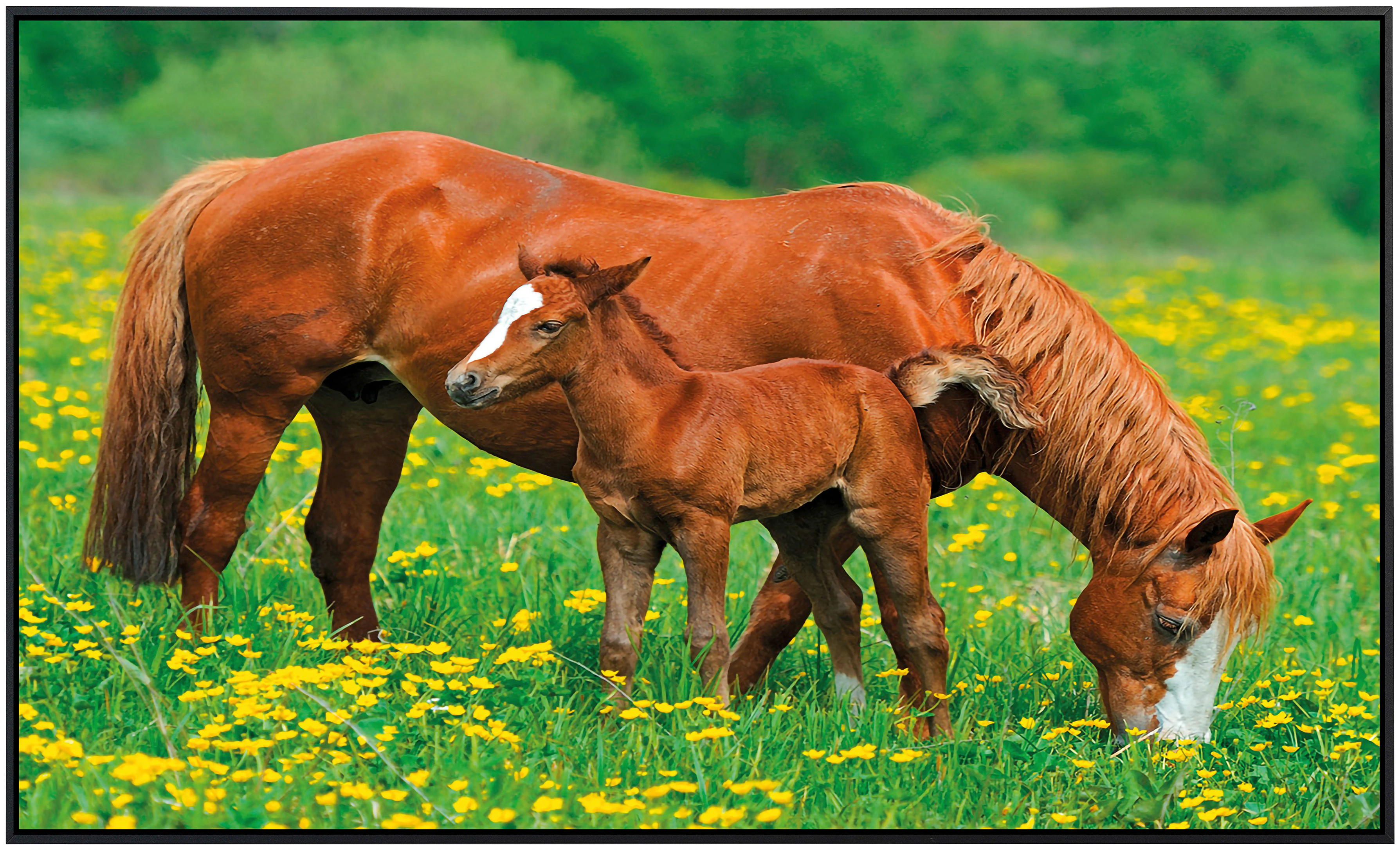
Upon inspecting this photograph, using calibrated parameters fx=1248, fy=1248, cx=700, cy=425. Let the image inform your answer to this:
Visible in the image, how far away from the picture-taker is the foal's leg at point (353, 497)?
5066 millimetres

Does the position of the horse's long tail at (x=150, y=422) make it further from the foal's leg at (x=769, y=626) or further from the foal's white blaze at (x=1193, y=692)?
the foal's white blaze at (x=1193, y=692)

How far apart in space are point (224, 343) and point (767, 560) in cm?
279

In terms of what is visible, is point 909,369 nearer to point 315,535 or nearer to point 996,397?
point 996,397

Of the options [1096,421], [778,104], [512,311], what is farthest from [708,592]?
[778,104]

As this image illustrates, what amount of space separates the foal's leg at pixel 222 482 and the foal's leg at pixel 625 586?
1588mm

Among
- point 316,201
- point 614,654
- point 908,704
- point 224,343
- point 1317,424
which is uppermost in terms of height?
point 316,201

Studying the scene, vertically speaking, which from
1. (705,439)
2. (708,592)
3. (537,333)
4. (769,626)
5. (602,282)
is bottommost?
(769,626)

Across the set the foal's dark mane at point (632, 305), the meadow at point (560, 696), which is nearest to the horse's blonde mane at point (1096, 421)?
the meadow at point (560, 696)

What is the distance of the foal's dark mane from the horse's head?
155cm

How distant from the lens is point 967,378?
382 cm

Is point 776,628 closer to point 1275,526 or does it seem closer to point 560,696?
point 560,696

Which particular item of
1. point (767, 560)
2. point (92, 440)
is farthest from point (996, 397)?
point (92, 440)

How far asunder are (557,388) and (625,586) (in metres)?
0.87

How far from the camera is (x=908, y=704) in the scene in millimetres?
4180
